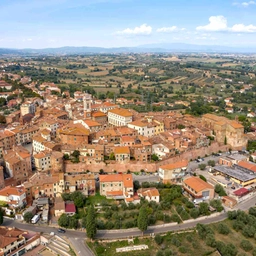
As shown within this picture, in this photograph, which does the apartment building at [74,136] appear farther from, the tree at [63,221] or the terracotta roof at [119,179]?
the tree at [63,221]

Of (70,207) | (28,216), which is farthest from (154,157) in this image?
(28,216)

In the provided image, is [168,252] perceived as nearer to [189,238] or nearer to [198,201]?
[189,238]

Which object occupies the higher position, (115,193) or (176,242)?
(115,193)

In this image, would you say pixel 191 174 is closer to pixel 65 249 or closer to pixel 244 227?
pixel 244 227

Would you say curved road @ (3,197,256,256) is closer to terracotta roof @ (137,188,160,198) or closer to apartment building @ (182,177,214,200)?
apartment building @ (182,177,214,200)

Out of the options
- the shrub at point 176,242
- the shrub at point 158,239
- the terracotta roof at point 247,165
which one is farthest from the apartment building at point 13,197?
the terracotta roof at point 247,165

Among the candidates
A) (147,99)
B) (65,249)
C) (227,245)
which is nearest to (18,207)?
(65,249)
